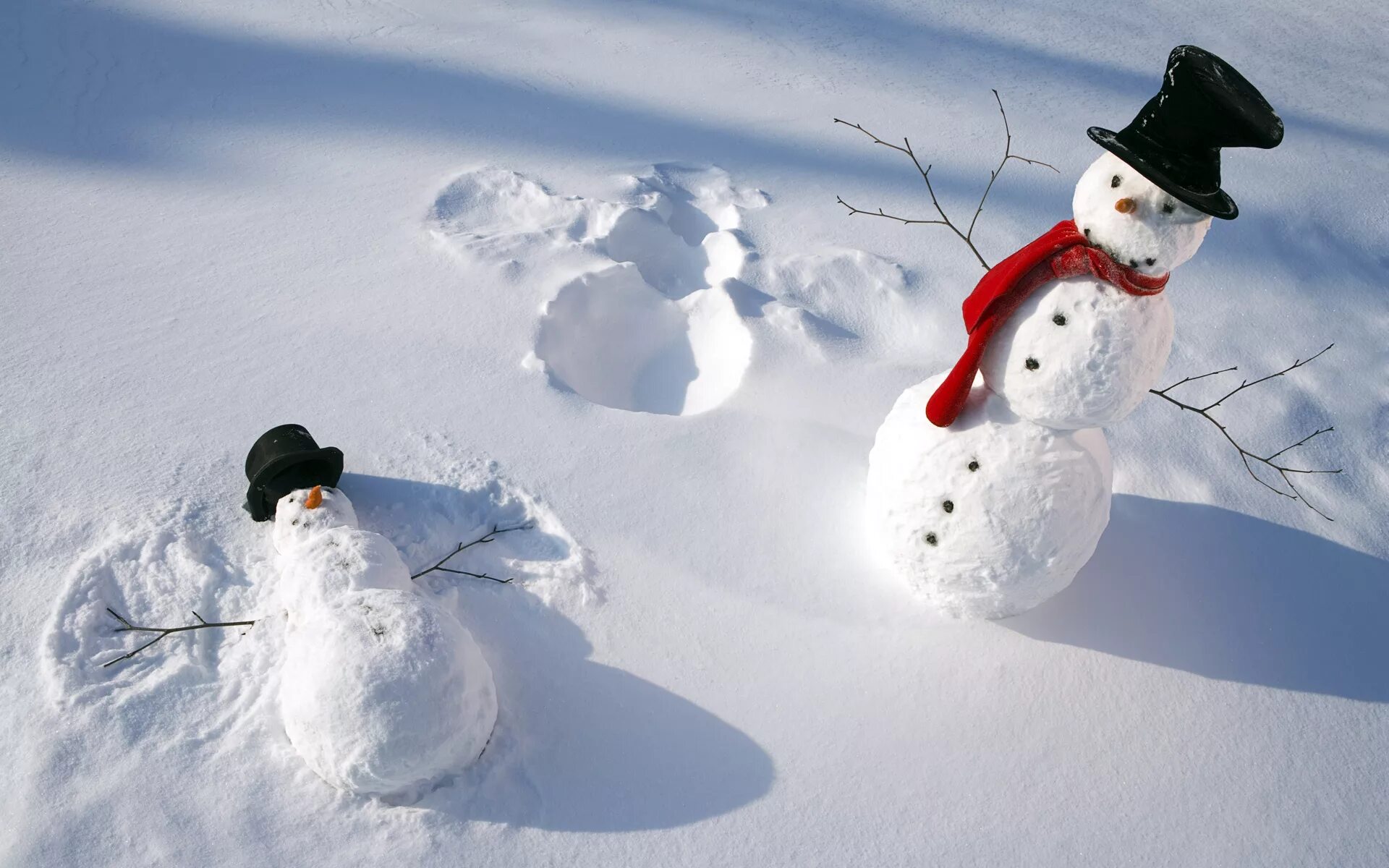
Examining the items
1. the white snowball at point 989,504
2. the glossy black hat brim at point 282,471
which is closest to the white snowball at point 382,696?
the glossy black hat brim at point 282,471

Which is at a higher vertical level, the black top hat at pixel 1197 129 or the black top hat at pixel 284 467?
the black top hat at pixel 1197 129

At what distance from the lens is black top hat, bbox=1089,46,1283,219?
1.70 metres

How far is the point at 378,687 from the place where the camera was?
1.86m

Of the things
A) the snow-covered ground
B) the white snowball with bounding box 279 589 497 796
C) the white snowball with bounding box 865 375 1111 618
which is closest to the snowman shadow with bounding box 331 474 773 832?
the snow-covered ground

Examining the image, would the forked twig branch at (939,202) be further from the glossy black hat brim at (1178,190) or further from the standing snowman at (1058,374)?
the glossy black hat brim at (1178,190)

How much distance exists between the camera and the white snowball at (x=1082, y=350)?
1892 millimetres

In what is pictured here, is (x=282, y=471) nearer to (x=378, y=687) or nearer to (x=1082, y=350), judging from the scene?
(x=378, y=687)

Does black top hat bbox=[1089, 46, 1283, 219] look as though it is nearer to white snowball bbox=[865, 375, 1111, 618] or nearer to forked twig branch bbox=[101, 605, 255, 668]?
white snowball bbox=[865, 375, 1111, 618]

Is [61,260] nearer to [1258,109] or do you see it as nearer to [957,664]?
[957,664]

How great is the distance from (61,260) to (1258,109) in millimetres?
3100

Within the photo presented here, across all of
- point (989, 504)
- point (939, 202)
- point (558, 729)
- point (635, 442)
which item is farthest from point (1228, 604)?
point (939, 202)

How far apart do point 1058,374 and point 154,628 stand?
6.26 feet

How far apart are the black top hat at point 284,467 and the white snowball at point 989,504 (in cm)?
126

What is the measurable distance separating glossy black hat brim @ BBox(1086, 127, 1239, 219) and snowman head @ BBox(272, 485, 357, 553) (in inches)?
67.2
